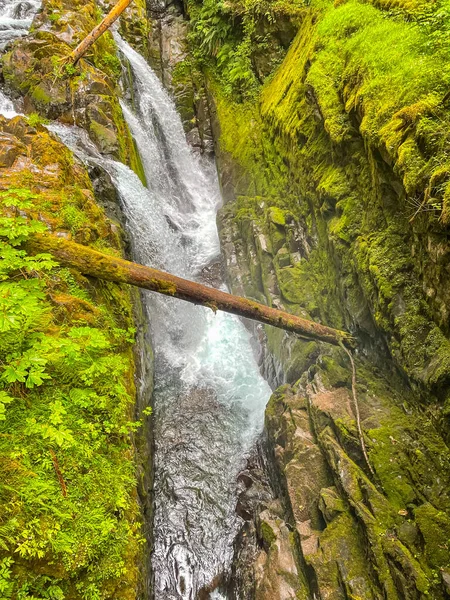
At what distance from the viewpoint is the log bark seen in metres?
4.85

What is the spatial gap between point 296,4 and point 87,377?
13131 millimetres

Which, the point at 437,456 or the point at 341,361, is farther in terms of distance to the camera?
the point at 341,361

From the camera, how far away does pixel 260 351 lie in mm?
9680

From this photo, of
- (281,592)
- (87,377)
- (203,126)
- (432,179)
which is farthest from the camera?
(203,126)

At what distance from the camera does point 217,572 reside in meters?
5.54

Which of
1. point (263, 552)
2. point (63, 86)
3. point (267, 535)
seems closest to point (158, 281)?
point (267, 535)

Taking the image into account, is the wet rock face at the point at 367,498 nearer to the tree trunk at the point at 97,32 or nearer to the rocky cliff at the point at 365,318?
the rocky cliff at the point at 365,318

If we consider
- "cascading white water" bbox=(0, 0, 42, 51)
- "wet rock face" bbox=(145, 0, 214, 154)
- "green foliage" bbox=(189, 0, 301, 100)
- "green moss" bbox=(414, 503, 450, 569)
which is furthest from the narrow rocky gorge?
"wet rock face" bbox=(145, 0, 214, 154)

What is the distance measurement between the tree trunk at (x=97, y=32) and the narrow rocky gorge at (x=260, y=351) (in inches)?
19.8

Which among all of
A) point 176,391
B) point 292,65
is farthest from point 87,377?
point 292,65

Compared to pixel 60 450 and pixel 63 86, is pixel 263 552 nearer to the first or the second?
pixel 60 450

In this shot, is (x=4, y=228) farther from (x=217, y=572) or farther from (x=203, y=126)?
(x=203, y=126)

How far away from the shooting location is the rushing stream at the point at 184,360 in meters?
6.00

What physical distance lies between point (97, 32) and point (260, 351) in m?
10.4
